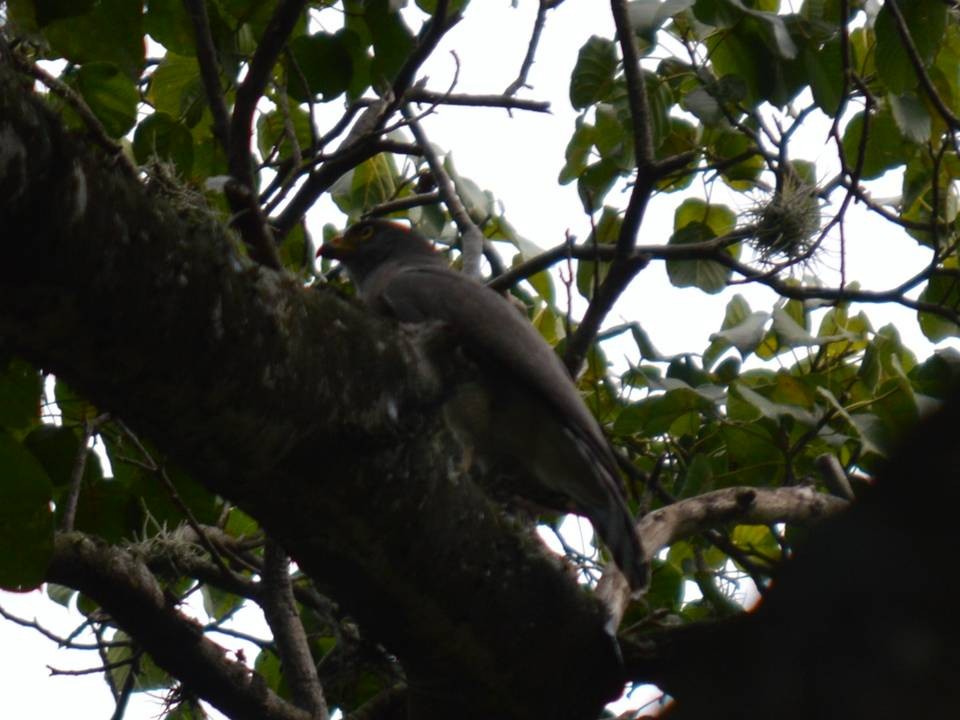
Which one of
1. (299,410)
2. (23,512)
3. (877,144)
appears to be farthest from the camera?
(877,144)

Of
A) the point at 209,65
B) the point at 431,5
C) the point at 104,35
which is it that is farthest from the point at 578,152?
the point at 104,35

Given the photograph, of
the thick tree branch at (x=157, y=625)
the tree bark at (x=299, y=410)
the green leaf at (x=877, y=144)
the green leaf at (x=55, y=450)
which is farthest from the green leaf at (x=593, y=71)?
the thick tree branch at (x=157, y=625)

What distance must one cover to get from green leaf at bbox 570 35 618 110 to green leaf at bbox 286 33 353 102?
907 mm

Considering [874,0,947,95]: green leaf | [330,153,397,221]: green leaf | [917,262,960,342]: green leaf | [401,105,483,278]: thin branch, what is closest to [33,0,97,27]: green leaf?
[401,105,483,278]: thin branch

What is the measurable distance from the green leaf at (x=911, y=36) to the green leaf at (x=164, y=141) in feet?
7.90

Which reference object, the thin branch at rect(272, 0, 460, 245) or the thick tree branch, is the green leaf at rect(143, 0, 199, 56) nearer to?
the thin branch at rect(272, 0, 460, 245)

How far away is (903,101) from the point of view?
444cm

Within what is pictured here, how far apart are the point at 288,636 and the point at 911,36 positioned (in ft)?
9.29

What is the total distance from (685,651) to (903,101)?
3875mm

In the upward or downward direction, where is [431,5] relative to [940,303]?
upward

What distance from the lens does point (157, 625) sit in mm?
3363

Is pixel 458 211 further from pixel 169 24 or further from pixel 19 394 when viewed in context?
pixel 19 394

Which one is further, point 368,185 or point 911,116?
point 368,185

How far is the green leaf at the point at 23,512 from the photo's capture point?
2.93m
